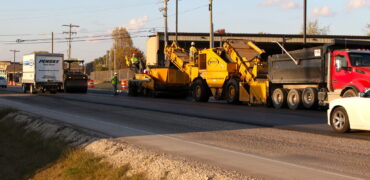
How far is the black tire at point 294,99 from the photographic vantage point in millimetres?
22062

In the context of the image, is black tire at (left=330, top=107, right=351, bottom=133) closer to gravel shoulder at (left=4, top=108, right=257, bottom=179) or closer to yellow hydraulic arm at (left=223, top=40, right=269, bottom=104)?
gravel shoulder at (left=4, top=108, right=257, bottom=179)

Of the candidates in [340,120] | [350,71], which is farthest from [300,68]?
[340,120]

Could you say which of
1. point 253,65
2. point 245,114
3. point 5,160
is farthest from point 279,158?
point 253,65

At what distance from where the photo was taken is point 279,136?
13.0 m

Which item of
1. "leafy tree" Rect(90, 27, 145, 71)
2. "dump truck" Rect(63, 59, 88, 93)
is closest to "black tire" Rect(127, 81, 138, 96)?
"dump truck" Rect(63, 59, 88, 93)

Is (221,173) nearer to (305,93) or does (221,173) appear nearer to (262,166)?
(262,166)

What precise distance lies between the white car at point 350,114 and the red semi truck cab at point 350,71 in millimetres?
5919

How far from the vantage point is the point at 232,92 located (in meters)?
26.4

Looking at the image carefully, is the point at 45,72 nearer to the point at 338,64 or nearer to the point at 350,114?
the point at 338,64

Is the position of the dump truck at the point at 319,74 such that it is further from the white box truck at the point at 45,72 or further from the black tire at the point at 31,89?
the black tire at the point at 31,89

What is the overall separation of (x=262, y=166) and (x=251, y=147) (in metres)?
2.31

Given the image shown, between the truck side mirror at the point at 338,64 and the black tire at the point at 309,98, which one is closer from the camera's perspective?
the truck side mirror at the point at 338,64

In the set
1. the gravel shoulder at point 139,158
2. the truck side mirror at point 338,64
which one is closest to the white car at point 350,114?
the gravel shoulder at point 139,158

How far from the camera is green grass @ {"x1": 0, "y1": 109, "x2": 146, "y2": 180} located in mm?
9906
